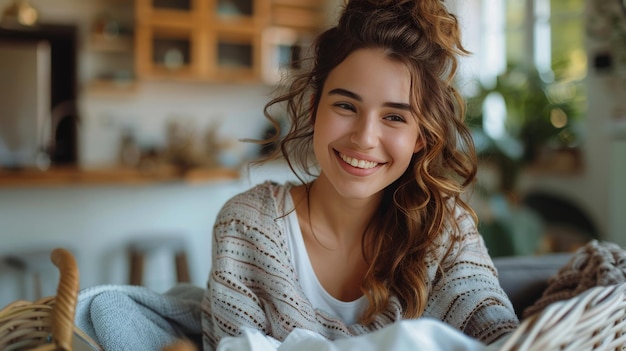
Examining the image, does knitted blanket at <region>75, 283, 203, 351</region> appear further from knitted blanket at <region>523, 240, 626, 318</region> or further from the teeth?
knitted blanket at <region>523, 240, 626, 318</region>

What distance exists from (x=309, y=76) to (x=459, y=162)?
0.36m

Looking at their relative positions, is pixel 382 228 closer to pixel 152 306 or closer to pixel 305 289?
pixel 305 289

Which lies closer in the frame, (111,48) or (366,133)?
(366,133)

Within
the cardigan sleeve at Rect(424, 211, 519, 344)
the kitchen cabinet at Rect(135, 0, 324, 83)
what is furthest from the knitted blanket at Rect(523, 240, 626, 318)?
the kitchen cabinet at Rect(135, 0, 324, 83)

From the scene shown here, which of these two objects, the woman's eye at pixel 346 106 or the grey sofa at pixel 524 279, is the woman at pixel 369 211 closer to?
Answer: the woman's eye at pixel 346 106

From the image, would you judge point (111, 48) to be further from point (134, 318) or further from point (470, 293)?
point (470, 293)

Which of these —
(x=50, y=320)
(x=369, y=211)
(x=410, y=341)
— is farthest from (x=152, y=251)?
(x=410, y=341)

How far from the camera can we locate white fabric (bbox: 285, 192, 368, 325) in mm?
1281

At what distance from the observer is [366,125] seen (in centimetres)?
112

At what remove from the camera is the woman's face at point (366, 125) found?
113cm

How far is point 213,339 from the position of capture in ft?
4.07

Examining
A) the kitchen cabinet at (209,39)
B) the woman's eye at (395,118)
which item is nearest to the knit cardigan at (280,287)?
the woman's eye at (395,118)

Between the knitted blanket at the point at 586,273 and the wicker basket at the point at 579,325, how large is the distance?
1.17ft

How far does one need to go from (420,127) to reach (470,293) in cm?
32
